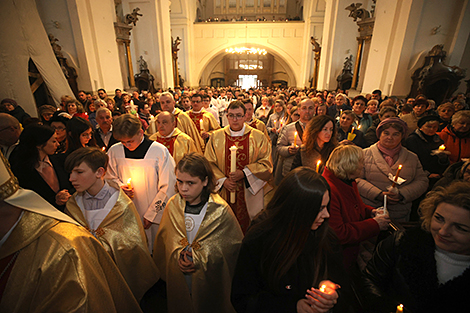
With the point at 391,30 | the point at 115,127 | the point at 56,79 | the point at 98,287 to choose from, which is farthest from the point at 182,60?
the point at 98,287

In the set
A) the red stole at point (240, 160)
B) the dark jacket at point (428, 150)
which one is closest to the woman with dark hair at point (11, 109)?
the red stole at point (240, 160)

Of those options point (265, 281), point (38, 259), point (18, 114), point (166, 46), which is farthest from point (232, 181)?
point (166, 46)

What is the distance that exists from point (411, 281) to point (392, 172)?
4.96 feet

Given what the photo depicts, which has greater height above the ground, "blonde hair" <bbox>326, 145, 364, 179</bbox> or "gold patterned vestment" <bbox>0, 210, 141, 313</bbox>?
"blonde hair" <bbox>326, 145, 364, 179</bbox>

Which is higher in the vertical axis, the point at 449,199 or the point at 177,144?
the point at 449,199

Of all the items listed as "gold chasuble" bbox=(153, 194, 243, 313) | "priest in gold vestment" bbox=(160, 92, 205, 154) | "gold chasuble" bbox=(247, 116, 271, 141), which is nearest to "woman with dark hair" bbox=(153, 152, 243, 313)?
"gold chasuble" bbox=(153, 194, 243, 313)

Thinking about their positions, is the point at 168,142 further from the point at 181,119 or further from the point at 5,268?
the point at 5,268

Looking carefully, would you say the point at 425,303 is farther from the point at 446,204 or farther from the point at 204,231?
the point at 204,231

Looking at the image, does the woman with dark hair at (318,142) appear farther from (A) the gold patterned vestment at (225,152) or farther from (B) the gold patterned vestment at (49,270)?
(B) the gold patterned vestment at (49,270)

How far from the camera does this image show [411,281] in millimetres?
1321

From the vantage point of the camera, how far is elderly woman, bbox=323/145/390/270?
1773mm

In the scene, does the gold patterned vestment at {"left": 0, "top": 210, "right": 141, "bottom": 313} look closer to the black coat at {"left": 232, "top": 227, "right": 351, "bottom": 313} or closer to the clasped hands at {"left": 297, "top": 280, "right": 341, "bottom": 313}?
the black coat at {"left": 232, "top": 227, "right": 351, "bottom": 313}

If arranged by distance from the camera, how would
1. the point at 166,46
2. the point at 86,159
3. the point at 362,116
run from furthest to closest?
the point at 166,46 < the point at 362,116 < the point at 86,159

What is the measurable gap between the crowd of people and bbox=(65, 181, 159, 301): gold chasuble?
0.4 inches
